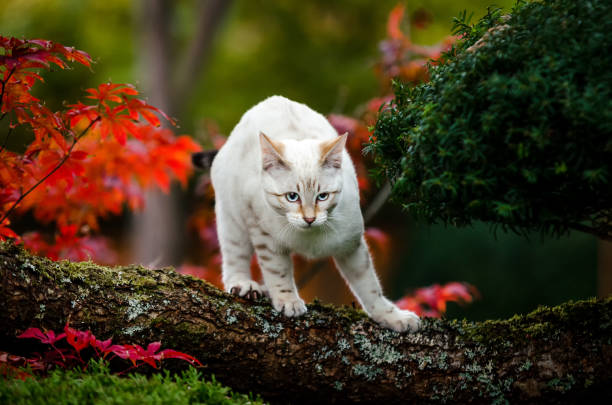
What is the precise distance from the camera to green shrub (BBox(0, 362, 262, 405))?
234 centimetres

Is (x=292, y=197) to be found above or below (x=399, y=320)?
above

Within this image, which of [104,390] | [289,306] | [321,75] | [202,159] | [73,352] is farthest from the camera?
[321,75]

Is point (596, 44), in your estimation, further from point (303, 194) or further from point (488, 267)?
point (488, 267)

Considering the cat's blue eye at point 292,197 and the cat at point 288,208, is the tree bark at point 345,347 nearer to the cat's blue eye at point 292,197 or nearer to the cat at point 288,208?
the cat at point 288,208

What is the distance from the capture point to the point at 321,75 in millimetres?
8938

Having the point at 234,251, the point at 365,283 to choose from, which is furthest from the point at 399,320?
the point at 234,251

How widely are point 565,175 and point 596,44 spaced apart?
495 mm

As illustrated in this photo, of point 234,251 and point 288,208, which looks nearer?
point 288,208

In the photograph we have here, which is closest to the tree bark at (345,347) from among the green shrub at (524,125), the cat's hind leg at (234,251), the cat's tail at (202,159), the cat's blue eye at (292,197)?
the cat's hind leg at (234,251)

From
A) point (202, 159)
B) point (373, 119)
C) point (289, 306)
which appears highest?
point (373, 119)

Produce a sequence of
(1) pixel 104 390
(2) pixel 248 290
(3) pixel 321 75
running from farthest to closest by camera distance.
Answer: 1. (3) pixel 321 75
2. (2) pixel 248 290
3. (1) pixel 104 390

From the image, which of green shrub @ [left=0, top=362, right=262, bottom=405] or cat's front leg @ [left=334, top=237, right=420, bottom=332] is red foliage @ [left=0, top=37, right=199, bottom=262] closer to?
green shrub @ [left=0, top=362, right=262, bottom=405]

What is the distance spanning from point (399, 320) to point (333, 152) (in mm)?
948

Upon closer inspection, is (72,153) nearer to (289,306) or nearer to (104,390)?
(104,390)
